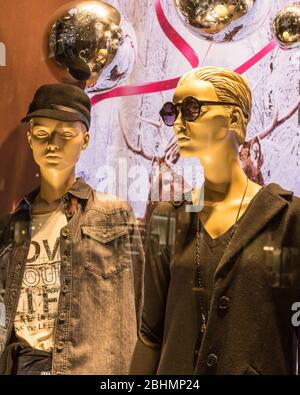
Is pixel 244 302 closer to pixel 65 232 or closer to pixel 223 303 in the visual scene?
pixel 223 303

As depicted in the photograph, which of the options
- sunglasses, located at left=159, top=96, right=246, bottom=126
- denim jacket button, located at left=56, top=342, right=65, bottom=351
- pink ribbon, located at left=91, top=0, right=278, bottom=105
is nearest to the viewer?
sunglasses, located at left=159, top=96, right=246, bottom=126

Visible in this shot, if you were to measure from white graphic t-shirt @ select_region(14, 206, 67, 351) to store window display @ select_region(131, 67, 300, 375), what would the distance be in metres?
0.34

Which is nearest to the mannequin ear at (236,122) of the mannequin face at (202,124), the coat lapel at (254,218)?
the mannequin face at (202,124)

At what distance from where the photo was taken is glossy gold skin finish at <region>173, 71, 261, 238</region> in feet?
6.29

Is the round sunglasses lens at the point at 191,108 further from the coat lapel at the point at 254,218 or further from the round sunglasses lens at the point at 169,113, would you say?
the coat lapel at the point at 254,218

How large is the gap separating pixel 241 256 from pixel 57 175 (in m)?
0.75

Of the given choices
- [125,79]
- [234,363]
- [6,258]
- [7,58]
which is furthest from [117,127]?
[234,363]

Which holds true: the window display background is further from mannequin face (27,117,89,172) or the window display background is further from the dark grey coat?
the dark grey coat

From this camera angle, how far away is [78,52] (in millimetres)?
2158

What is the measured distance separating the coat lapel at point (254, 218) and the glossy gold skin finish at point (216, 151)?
0.04 meters

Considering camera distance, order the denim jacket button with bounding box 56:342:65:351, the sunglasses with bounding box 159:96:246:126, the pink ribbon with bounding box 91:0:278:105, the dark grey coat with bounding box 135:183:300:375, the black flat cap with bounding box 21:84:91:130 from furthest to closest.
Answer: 1. the pink ribbon with bounding box 91:0:278:105
2. the black flat cap with bounding box 21:84:91:130
3. the denim jacket button with bounding box 56:342:65:351
4. the sunglasses with bounding box 159:96:246:126
5. the dark grey coat with bounding box 135:183:300:375

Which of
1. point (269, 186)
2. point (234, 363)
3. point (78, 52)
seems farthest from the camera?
point (78, 52)

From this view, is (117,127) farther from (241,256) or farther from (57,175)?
(241,256)

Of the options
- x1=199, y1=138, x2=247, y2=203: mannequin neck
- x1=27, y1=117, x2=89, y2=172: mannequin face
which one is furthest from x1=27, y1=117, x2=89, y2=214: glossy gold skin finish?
x1=199, y1=138, x2=247, y2=203: mannequin neck
